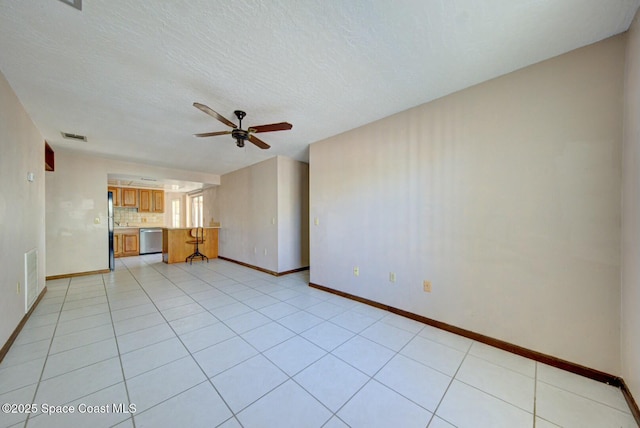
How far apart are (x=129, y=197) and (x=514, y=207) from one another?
940 cm

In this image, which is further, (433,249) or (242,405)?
(433,249)

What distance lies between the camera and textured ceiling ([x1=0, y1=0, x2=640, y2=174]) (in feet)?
4.51

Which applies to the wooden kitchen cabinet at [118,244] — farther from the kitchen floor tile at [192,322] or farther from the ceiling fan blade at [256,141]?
the ceiling fan blade at [256,141]

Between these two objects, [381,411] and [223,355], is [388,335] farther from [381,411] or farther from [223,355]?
[223,355]

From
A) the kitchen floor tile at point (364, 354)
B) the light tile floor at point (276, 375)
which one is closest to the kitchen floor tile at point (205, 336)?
the light tile floor at point (276, 375)

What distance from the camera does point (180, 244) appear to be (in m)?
5.87

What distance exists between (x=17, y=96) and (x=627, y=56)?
5209 mm

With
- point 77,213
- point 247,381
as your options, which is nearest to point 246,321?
point 247,381

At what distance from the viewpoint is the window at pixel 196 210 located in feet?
26.5

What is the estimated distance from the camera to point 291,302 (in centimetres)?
311

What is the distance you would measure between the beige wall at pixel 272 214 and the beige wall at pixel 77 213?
2.59 meters

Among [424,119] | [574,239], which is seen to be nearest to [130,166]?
[424,119]

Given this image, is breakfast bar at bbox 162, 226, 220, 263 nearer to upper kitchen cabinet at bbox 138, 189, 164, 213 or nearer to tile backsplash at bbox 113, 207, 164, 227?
upper kitchen cabinet at bbox 138, 189, 164, 213

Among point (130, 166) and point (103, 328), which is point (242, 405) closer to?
point (103, 328)
